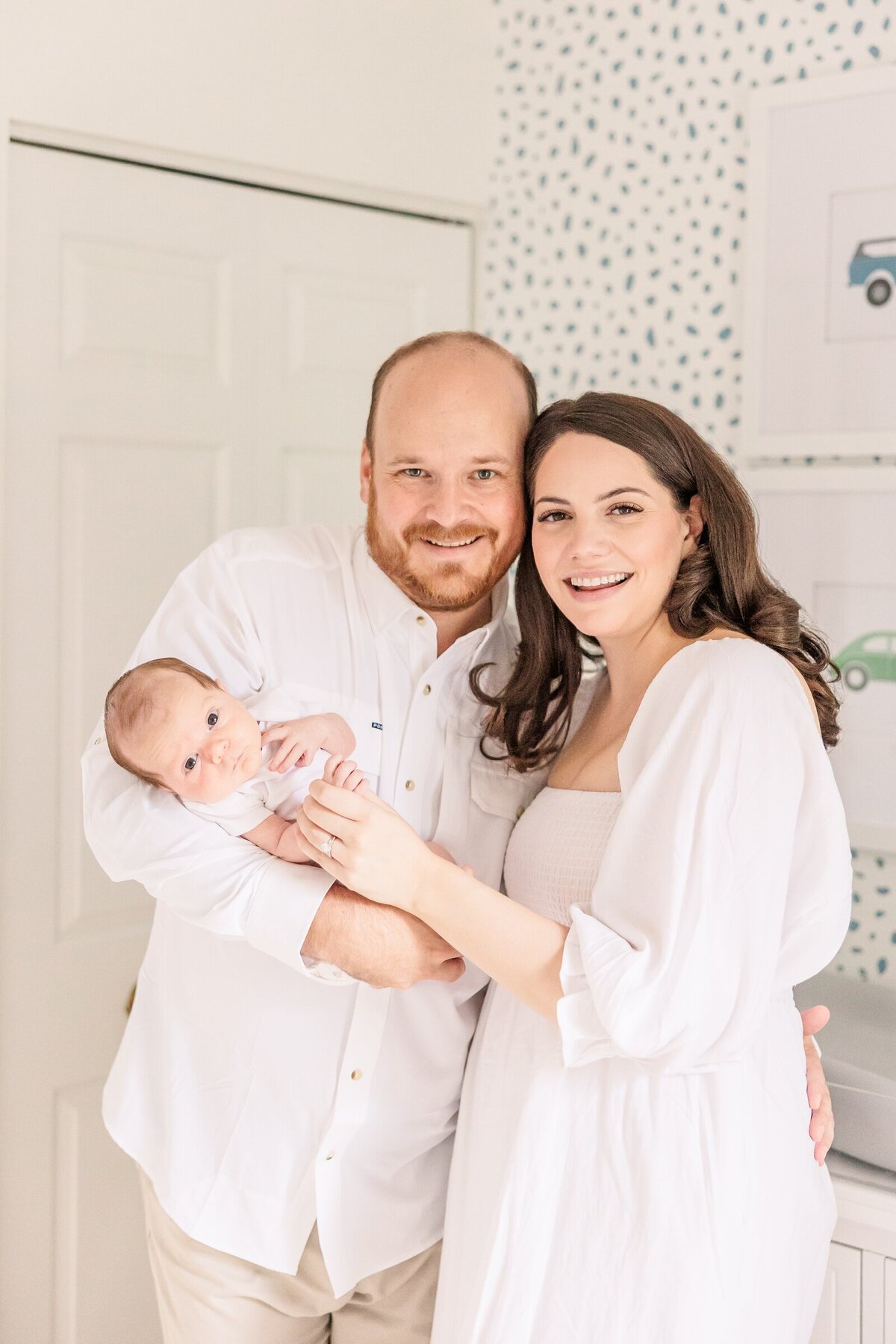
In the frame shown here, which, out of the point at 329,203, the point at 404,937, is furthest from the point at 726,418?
the point at 404,937

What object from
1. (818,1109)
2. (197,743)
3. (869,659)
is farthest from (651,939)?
(869,659)

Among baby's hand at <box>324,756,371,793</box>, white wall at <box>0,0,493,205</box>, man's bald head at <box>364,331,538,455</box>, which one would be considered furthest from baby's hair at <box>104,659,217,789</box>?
white wall at <box>0,0,493,205</box>

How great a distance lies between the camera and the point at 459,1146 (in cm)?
148

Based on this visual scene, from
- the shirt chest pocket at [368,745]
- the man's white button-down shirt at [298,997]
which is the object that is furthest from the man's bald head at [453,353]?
the shirt chest pocket at [368,745]

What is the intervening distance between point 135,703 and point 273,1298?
2.52 ft

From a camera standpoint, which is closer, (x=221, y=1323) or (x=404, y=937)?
(x=404, y=937)

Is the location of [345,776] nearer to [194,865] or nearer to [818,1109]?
[194,865]

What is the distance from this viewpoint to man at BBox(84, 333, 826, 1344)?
151 cm

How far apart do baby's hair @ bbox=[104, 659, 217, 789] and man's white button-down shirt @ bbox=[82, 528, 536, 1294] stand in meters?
0.04

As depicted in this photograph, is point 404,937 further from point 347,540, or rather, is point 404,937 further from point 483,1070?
point 347,540

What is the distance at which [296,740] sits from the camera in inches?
57.6

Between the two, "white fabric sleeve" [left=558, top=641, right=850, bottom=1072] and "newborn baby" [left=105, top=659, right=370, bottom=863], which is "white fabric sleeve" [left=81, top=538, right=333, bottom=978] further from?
"white fabric sleeve" [left=558, top=641, right=850, bottom=1072]

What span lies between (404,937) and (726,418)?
1271mm

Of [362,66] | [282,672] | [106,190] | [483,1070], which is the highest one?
[362,66]
